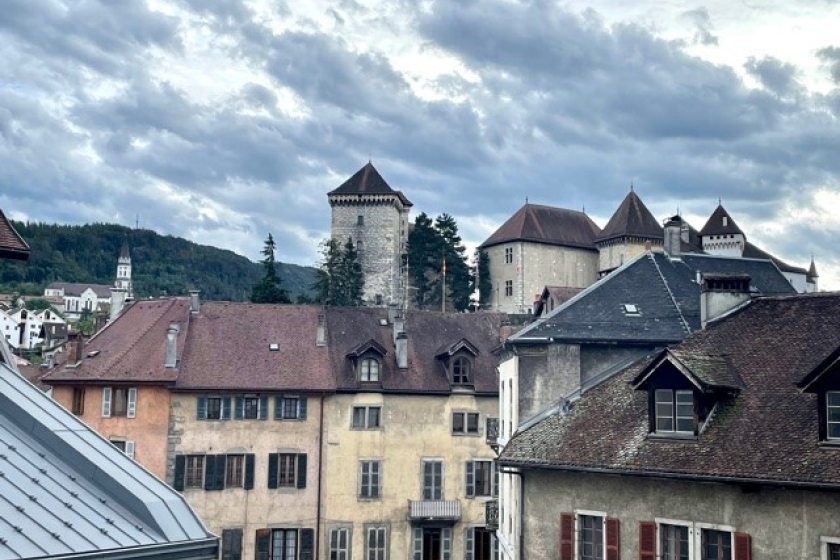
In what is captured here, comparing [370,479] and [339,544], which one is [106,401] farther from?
[370,479]

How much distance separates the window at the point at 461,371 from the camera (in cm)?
4203

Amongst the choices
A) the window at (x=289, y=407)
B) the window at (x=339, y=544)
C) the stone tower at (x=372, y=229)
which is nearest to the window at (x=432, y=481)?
the window at (x=339, y=544)

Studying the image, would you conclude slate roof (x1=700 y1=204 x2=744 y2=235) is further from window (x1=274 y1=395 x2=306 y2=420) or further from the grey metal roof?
the grey metal roof

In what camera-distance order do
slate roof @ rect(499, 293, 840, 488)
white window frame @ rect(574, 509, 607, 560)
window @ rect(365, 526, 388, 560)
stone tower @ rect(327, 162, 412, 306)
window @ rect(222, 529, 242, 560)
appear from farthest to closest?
1. stone tower @ rect(327, 162, 412, 306)
2. window @ rect(365, 526, 388, 560)
3. window @ rect(222, 529, 242, 560)
4. white window frame @ rect(574, 509, 607, 560)
5. slate roof @ rect(499, 293, 840, 488)

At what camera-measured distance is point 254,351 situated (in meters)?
41.1

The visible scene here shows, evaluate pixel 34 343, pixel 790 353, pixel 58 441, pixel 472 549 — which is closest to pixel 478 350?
pixel 472 549

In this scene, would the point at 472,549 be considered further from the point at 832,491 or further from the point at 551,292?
the point at 832,491

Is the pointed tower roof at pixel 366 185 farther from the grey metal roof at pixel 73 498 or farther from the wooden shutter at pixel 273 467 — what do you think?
the grey metal roof at pixel 73 498

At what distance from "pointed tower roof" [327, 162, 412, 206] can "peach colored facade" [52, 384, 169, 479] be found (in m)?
68.5

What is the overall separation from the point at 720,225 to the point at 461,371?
7644 cm

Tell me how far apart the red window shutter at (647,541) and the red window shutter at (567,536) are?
172 centimetres

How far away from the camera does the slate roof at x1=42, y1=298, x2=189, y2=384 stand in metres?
38.7

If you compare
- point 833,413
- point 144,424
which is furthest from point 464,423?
point 833,413

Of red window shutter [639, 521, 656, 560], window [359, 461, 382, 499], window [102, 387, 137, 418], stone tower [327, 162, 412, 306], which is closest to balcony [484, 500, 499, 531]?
window [359, 461, 382, 499]
